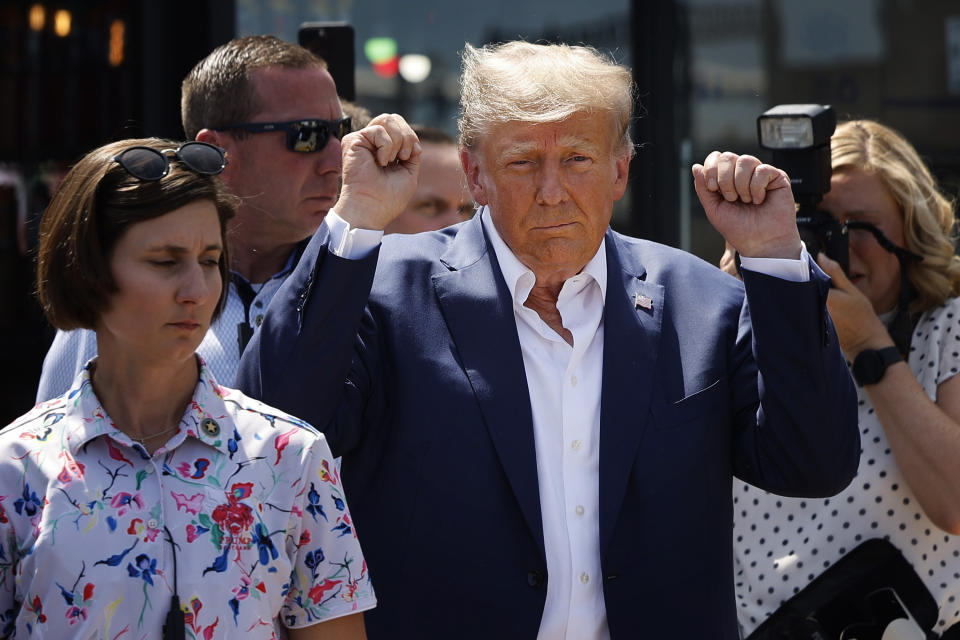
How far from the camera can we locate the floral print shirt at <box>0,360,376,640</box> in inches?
67.4

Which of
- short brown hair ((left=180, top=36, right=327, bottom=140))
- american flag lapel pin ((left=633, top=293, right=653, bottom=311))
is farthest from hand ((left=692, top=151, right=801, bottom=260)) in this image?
short brown hair ((left=180, top=36, right=327, bottom=140))

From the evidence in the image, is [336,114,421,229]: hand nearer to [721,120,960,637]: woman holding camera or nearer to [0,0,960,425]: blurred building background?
[721,120,960,637]: woman holding camera

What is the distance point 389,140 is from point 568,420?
598 millimetres

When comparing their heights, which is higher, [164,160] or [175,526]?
[164,160]

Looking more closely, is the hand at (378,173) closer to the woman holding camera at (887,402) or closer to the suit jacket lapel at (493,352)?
the suit jacket lapel at (493,352)

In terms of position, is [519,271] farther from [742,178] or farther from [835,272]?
[835,272]

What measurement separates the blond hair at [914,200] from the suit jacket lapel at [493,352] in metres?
Result: 1.15

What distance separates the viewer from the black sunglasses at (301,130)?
292cm

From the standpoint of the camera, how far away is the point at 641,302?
2367 mm

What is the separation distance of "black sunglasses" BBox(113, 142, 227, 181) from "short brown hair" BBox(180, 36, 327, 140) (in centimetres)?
99

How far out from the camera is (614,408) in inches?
88.1

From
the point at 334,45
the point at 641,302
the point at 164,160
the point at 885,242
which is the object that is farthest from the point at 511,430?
the point at 334,45

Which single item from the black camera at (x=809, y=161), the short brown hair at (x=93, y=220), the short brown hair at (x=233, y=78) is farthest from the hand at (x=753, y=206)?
the short brown hair at (x=233, y=78)

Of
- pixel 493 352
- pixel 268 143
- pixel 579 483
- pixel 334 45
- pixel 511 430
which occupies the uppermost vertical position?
pixel 334 45
